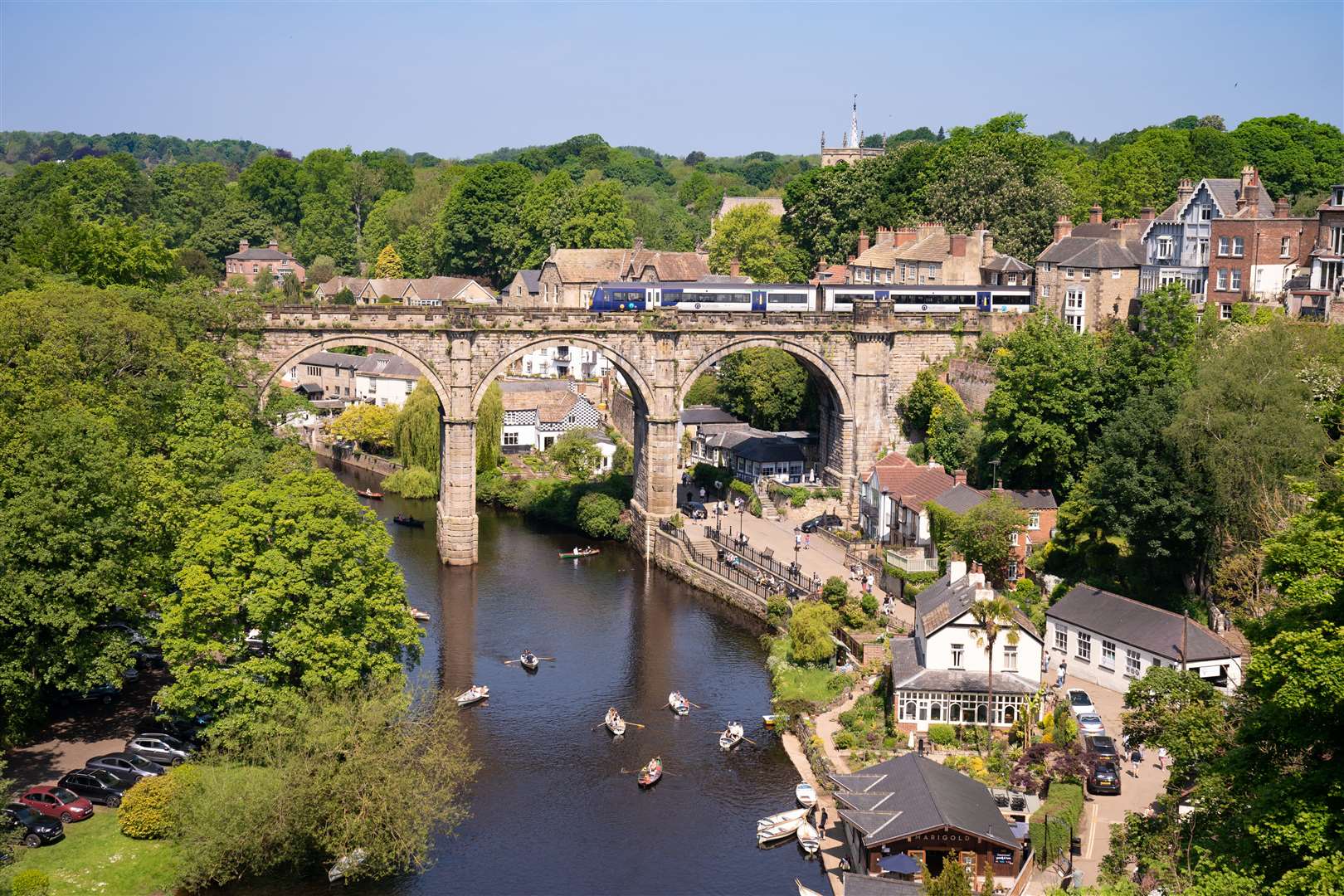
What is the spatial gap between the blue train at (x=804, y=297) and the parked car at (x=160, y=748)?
43.1 meters

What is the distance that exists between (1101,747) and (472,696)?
23014 millimetres

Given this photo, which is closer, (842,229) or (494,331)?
(494,331)

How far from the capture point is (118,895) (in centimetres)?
3850

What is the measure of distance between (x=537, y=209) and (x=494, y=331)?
69231 mm

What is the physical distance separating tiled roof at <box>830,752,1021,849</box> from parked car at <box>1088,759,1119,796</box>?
141 inches

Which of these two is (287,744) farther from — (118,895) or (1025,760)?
(1025,760)

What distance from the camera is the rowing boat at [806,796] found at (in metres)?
46.2

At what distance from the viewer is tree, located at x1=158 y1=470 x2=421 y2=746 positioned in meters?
43.4

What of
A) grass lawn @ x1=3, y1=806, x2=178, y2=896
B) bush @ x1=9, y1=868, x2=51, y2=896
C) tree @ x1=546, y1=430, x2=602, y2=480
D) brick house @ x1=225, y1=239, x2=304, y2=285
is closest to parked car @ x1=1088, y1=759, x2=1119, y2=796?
grass lawn @ x1=3, y1=806, x2=178, y2=896

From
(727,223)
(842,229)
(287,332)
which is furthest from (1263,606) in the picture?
(727,223)

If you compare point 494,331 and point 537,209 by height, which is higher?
point 537,209

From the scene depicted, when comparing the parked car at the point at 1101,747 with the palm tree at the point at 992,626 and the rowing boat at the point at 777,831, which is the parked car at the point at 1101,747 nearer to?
the palm tree at the point at 992,626

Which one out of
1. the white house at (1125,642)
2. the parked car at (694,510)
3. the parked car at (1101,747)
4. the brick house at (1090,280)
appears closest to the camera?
the parked car at (1101,747)

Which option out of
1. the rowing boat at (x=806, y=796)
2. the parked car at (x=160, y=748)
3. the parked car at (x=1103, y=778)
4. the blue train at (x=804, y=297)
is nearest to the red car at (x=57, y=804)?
the parked car at (x=160, y=748)
